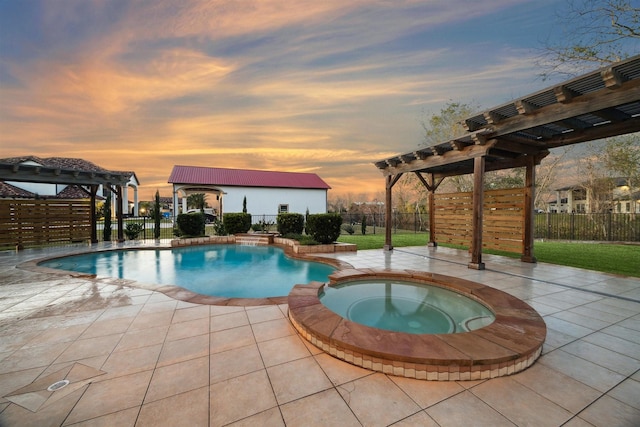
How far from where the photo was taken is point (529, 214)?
22.0 ft

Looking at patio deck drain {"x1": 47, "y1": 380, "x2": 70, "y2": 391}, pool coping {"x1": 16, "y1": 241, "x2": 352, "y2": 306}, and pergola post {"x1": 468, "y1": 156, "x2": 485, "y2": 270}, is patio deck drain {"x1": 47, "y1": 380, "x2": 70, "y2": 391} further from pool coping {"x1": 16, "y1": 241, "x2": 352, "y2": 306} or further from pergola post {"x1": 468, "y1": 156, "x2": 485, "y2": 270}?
pergola post {"x1": 468, "y1": 156, "x2": 485, "y2": 270}

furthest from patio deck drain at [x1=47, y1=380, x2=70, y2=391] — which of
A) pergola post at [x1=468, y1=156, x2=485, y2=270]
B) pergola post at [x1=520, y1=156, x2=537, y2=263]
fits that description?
pergola post at [x1=520, y1=156, x2=537, y2=263]

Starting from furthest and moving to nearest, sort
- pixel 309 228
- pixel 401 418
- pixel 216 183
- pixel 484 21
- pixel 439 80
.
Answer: pixel 216 183
pixel 439 80
pixel 309 228
pixel 484 21
pixel 401 418

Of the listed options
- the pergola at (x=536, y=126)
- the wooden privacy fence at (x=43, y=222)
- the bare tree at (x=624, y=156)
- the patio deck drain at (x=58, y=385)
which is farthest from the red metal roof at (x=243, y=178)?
the patio deck drain at (x=58, y=385)

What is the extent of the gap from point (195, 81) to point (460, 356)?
421 inches

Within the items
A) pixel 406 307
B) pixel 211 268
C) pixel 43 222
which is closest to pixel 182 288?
pixel 211 268

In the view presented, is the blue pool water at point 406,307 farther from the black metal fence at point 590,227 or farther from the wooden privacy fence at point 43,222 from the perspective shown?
the black metal fence at point 590,227

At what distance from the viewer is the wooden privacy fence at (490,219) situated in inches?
276

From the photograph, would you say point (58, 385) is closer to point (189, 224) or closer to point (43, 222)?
point (189, 224)

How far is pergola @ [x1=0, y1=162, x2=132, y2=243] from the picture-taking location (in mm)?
8883

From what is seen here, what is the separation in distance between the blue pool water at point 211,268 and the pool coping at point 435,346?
2655 millimetres

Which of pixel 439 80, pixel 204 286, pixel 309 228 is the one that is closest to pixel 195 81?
pixel 309 228

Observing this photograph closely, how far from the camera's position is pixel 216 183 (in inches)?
774

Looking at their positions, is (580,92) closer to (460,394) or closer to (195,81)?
(460,394)
